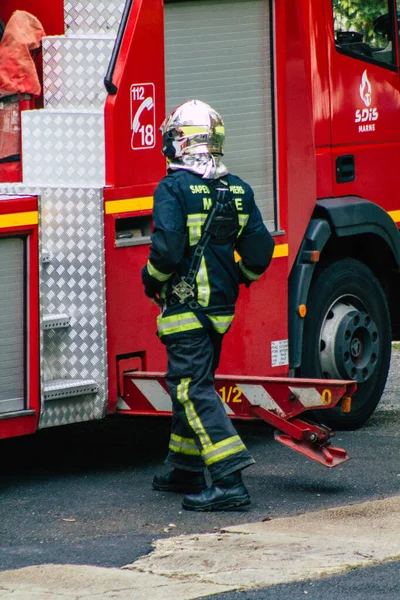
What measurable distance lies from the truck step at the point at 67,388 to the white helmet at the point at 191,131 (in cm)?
109

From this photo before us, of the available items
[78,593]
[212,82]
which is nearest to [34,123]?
[212,82]

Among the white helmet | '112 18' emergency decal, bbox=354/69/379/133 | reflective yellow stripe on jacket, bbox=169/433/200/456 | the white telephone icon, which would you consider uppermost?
'112 18' emergency decal, bbox=354/69/379/133

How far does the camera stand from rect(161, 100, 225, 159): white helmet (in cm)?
649

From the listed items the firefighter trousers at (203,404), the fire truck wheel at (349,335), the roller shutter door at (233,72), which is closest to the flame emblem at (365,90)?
the roller shutter door at (233,72)

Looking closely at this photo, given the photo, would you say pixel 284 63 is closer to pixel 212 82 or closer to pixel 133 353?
pixel 212 82

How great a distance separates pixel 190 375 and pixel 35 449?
1.68 metres

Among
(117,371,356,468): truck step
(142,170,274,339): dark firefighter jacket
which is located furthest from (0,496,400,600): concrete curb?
(142,170,274,339): dark firefighter jacket

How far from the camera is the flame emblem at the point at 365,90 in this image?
827cm

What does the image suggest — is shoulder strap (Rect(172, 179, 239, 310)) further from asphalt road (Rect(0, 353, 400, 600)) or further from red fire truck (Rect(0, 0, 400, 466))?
asphalt road (Rect(0, 353, 400, 600))

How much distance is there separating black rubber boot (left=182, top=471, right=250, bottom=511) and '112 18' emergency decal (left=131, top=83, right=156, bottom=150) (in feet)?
5.13

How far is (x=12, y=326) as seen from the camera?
21.5 feet

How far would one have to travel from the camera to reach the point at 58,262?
675 cm

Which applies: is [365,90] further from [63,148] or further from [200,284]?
[200,284]

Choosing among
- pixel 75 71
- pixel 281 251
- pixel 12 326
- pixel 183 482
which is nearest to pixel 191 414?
pixel 183 482
